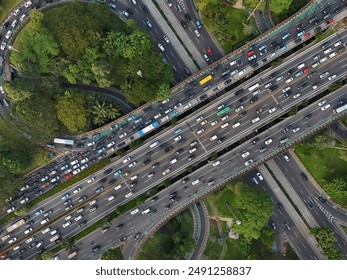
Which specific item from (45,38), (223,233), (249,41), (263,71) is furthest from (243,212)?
(45,38)

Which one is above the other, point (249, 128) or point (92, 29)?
point (92, 29)

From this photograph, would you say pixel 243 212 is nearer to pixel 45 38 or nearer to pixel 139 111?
pixel 139 111

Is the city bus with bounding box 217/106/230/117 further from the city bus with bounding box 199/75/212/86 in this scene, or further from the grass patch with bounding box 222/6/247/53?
A: the grass patch with bounding box 222/6/247/53

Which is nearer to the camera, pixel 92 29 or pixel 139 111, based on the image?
pixel 92 29

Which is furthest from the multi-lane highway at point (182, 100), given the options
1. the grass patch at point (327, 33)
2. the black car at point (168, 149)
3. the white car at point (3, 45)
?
the white car at point (3, 45)

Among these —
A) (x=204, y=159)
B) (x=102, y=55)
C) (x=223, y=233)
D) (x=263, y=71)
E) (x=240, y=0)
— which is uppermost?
(x=102, y=55)

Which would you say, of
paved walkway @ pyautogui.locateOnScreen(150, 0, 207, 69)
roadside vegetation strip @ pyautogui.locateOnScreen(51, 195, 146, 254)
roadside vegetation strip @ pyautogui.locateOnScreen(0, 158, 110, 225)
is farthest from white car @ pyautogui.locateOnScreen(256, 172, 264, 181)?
roadside vegetation strip @ pyautogui.locateOnScreen(0, 158, 110, 225)
